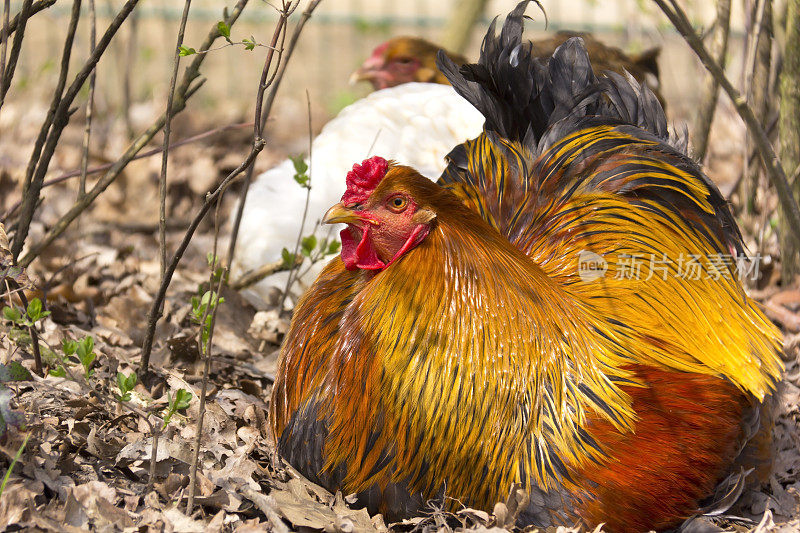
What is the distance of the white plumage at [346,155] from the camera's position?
4.77 m

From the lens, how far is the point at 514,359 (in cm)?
270

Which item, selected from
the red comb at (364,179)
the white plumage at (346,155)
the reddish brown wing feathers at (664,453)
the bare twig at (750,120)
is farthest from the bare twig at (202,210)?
the white plumage at (346,155)

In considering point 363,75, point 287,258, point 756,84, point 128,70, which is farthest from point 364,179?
point 128,70

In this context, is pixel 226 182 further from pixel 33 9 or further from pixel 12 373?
pixel 33 9

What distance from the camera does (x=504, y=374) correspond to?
2.69m

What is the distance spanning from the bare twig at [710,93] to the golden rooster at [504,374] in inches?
70.8

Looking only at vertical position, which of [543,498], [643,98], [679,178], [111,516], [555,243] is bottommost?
[111,516]

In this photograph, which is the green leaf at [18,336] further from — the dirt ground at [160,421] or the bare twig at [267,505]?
the bare twig at [267,505]

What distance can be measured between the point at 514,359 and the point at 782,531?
109cm

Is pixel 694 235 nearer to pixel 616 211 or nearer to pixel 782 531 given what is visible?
pixel 616 211

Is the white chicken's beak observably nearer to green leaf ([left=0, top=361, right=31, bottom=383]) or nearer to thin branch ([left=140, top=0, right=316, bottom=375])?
thin branch ([left=140, top=0, right=316, bottom=375])

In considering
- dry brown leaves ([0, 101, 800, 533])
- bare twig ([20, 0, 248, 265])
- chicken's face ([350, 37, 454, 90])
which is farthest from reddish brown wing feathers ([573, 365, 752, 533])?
chicken's face ([350, 37, 454, 90])

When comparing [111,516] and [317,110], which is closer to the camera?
[111,516]

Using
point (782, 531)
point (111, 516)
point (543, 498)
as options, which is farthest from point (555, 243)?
point (111, 516)
